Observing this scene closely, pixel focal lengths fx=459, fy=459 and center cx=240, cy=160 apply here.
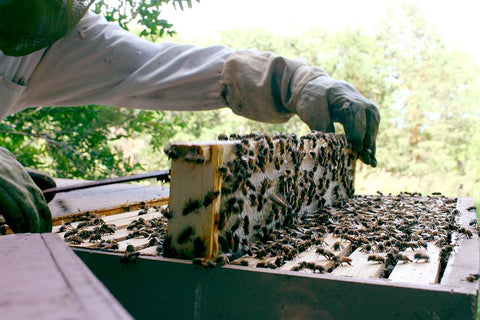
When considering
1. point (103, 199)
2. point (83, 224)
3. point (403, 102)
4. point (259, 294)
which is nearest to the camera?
point (259, 294)

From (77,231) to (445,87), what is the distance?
19.3 meters

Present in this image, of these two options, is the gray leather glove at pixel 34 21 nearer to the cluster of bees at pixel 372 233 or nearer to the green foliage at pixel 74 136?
the cluster of bees at pixel 372 233

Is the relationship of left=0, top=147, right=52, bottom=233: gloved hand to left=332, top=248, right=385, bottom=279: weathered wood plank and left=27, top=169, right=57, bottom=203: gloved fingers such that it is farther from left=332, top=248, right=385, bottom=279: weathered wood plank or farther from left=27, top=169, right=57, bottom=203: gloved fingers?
left=332, top=248, right=385, bottom=279: weathered wood plank

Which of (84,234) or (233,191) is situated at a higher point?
(233,191)

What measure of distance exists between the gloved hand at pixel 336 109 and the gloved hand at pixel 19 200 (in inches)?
81.9

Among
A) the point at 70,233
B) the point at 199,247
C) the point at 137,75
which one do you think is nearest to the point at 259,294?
the point at 199,247

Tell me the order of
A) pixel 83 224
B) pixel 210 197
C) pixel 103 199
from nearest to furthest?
1. pixel 210 197
2. pixel 83 224
3. pixel 103 199

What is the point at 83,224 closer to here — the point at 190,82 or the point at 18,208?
the point at 18,208

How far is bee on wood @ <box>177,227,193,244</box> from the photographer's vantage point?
1841 mm

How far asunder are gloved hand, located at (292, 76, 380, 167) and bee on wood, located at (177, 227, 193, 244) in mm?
1889

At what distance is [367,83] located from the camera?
A: 18922mm

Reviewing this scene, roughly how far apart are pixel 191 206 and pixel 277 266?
0.41m

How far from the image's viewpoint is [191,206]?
1.83 meters

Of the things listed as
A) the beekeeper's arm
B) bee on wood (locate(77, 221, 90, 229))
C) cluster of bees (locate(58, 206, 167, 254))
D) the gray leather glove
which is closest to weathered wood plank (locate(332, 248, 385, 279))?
cluster of bees (locate(58, 206, 167, 254))
